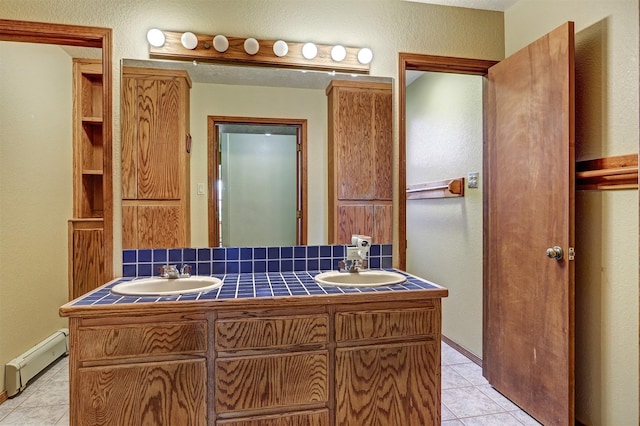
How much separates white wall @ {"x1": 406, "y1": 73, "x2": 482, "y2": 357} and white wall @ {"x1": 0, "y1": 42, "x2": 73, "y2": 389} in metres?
2.86

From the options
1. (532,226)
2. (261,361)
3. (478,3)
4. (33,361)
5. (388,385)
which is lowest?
(33,361)

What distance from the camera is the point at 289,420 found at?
4.93ft

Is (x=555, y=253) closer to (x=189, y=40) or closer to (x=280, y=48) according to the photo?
Answer: (x=280, y=48)

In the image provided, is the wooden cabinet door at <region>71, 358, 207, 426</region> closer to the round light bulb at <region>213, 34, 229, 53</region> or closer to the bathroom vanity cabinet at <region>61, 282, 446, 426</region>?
the bathroom vanity cabinet at <region>61, 282, 446, 426</region>

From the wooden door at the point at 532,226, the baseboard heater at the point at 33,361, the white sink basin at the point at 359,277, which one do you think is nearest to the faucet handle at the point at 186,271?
the white sink basin at the point at 359,277

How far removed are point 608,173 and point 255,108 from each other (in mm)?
1708

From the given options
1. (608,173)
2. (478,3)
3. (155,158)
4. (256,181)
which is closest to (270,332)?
(256,181)

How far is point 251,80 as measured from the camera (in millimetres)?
1992

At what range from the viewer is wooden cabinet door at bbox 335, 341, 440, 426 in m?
1.55

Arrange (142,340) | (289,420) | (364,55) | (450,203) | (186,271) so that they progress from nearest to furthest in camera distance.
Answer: (142,340) → (289,420) → (186,271) → (364,55) → (450,203)

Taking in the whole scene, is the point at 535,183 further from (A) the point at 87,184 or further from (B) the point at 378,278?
(A) the point at 87,184

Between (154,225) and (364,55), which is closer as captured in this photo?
(154,225)

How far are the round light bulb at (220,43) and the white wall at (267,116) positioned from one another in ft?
0.60

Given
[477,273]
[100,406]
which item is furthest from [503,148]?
[100,406]
